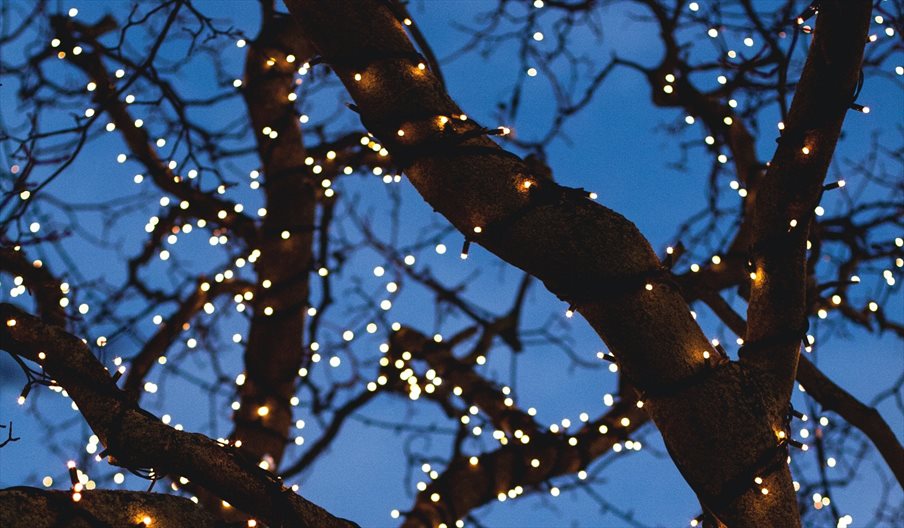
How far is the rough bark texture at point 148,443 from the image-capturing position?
1.73m

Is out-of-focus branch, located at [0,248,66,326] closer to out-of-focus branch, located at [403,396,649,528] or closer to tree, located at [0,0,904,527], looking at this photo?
tree, located at [0,0,904,527]

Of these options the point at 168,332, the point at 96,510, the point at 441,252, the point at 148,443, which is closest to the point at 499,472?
the point at 441,252

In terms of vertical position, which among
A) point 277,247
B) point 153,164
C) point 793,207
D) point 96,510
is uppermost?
point 153,164

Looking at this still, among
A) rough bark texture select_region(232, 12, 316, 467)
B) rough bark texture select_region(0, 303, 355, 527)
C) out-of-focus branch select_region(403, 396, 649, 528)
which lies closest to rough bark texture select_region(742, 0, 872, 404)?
rough bark texture select_region(0, 303, 355, 527)

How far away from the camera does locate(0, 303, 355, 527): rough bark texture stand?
1.73m

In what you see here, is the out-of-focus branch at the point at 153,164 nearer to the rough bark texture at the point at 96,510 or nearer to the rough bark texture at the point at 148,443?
the rough bark texture at the point at 148,443

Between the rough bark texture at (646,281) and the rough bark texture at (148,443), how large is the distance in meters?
0.69

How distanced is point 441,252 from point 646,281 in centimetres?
193

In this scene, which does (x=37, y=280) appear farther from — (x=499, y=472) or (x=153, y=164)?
(x=499, y=472)

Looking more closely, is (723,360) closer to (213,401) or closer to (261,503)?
(261,503)

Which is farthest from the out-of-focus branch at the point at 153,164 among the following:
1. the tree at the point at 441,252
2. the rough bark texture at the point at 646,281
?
the rough bark texture at the point at 646,281

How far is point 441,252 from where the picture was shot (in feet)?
12.6

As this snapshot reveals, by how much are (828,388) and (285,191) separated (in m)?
2.45

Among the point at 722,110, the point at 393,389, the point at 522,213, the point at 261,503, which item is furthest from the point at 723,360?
the point at 393,389
